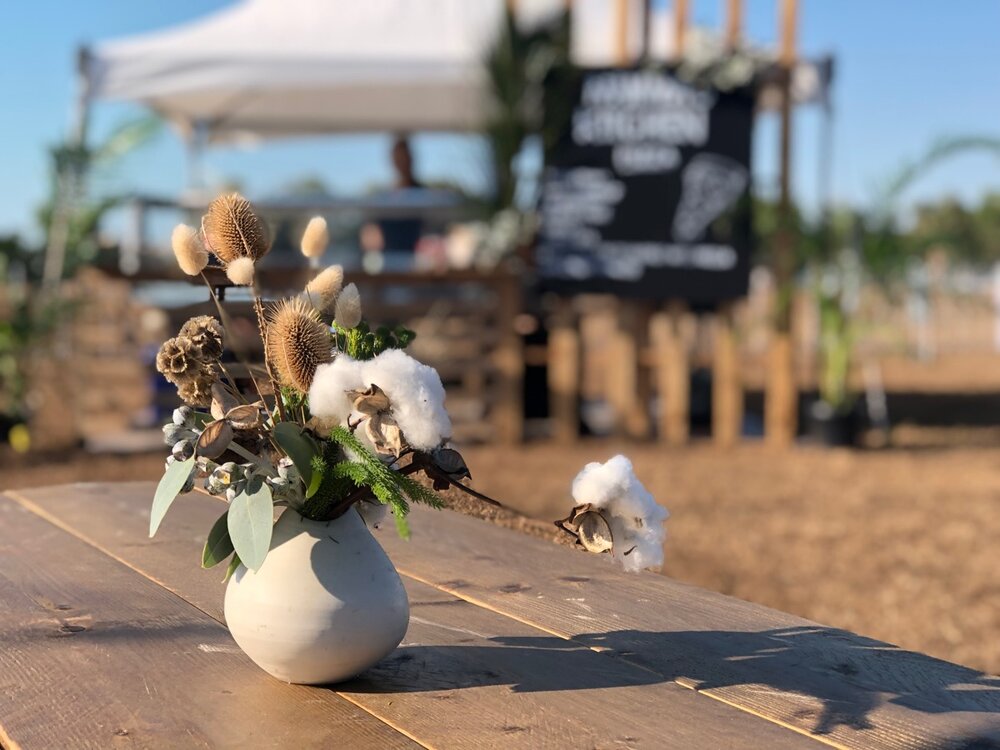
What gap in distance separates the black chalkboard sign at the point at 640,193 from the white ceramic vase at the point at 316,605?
5104 millimetres

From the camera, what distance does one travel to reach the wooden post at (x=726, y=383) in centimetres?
618

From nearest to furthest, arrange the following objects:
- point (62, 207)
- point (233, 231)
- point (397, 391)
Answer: point (397, 391) < point (233, 231) < point (62, 207)

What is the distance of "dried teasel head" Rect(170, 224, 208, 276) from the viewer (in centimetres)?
99

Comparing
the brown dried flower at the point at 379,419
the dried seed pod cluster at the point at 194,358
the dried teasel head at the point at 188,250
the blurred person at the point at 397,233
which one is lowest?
the brown dried flower at the point at 379,419

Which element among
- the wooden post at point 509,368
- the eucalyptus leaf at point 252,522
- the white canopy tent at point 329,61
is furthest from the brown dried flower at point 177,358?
the white canopy tent at point 329,61

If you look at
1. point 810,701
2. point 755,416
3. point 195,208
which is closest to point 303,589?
point 810,701

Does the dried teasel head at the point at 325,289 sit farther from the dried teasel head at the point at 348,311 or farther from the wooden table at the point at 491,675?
the wooden table at the point at 491,675

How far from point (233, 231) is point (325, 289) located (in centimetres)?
9

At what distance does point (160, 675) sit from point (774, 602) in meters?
2.52

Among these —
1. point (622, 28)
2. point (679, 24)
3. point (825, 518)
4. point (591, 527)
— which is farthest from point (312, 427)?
point (679, 24)

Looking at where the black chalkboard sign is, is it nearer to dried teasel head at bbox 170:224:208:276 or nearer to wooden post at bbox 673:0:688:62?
wooden post at bbox 673:0:688:62

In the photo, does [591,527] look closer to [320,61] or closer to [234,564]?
[234,564]

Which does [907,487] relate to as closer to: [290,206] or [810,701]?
[290,206]

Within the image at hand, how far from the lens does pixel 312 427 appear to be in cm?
98
